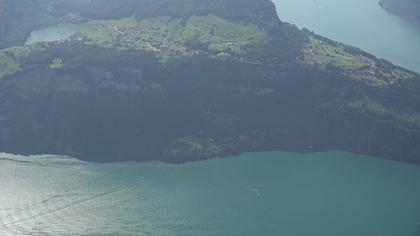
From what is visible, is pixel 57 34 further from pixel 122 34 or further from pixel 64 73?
pixel 64 73

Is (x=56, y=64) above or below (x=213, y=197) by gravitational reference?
above

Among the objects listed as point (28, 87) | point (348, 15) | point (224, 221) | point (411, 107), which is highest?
point (348, 15)

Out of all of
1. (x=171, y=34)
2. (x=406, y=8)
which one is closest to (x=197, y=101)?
(x=171, y=34)

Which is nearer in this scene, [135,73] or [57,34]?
[135,73]

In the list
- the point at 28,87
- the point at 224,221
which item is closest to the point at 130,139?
the point at 28,87

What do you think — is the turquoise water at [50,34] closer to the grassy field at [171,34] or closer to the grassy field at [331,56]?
the grassy field at [171,34]

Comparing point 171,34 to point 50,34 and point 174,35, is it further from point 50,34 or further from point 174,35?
point 50,34

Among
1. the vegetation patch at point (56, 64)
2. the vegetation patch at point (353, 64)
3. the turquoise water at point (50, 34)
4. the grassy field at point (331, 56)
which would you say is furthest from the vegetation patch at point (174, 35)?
the vegetation patch at point (56, 64)

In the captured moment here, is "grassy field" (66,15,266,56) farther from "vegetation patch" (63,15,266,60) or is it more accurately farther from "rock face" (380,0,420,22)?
"rock face" (380,0,420,22)
